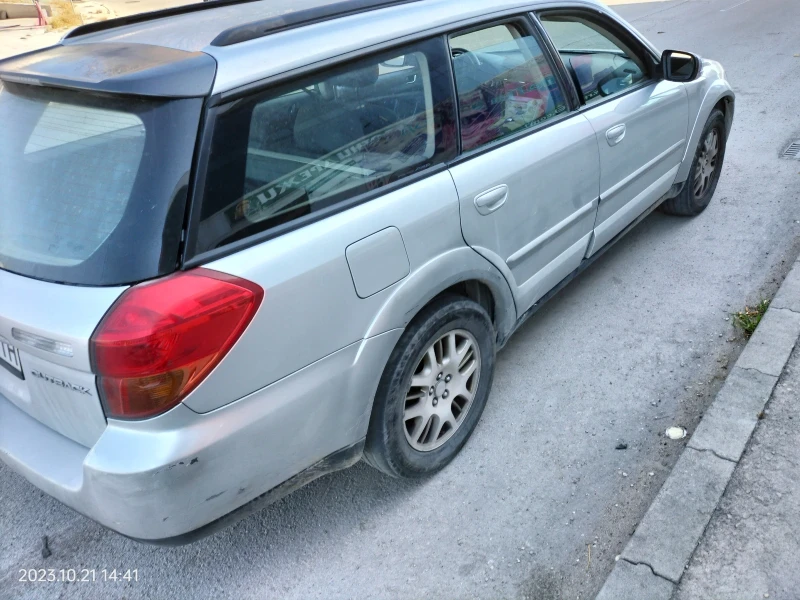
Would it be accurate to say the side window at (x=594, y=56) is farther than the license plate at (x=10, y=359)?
Yes

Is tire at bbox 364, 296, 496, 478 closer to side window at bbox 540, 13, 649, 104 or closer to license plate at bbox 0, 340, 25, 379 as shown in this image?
license plate at bbox 0, 340, 25, 379

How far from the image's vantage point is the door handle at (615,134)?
140 inches

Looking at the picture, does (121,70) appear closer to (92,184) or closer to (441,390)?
(92,184)

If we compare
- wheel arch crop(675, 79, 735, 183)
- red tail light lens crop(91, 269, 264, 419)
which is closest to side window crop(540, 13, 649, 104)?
wheel arch crop(675, 79, 735, 183)

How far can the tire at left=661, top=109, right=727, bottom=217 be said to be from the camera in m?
4.71

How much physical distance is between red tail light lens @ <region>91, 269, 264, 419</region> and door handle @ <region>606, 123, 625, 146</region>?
2.23 metres

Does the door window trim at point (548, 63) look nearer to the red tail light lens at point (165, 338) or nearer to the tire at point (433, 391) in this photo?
the tire at point (433, 391)

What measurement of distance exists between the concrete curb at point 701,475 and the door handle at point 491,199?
47.0 inches

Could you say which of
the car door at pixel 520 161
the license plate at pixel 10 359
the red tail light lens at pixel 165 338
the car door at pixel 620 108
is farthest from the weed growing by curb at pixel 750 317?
the license plate at pixel 10 359

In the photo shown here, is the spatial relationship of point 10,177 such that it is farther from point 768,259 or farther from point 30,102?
point 768,259

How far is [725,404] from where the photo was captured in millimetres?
3010

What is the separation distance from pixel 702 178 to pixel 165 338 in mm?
4080

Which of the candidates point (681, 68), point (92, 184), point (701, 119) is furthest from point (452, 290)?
point (701, 119)

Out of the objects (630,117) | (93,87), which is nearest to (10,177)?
(93,87)
